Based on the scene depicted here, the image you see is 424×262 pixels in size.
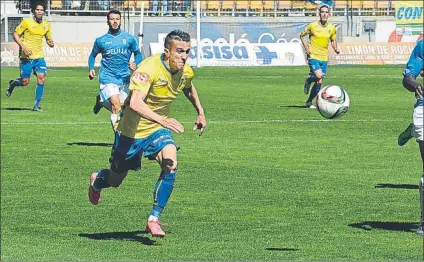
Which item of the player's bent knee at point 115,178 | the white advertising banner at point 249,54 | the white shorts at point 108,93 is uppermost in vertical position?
the player's bent knee at point 115,178

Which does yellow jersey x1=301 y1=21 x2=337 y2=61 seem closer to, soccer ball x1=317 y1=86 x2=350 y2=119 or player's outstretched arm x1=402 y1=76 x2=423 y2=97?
soccer ball x1=317 y1=86 x2=350 y2=119

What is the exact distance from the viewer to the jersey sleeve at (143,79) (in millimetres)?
10617

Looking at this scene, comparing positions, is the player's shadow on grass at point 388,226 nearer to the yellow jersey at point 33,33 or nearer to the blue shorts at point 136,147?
the blue shorts at point 136,147

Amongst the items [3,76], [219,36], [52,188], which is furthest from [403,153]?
[219,36]

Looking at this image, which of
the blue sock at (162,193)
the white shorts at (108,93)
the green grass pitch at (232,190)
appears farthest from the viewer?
the white shorts at (108,93)

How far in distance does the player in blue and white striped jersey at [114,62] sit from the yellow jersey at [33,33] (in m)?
7.92

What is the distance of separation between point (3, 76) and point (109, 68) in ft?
76.9

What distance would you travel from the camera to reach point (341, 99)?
1277 centimetres

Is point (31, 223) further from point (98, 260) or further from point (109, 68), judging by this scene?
point (109, 68)

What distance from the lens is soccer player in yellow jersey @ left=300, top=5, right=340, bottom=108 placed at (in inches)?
1073

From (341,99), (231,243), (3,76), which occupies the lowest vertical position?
(3,76)

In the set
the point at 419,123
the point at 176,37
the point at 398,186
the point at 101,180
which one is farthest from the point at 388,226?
the point at 398,186

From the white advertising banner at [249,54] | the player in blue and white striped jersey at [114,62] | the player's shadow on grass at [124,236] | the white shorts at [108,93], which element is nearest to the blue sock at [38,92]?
the player in blue and white striped jersey at [114,62]

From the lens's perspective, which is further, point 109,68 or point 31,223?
point 109,68
